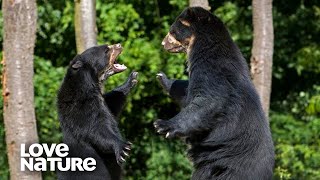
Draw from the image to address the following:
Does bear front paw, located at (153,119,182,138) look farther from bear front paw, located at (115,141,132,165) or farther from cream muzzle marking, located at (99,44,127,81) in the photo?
cream muzzle marking, located at (99,44,127,81)

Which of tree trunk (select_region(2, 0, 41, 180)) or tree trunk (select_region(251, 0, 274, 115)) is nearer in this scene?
tree trunk (select_region(2, 0, 41, 180))

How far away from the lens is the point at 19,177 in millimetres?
8539

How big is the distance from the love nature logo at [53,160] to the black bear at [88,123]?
0.15 ft

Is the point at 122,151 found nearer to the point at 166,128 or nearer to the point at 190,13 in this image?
the point at 166,128

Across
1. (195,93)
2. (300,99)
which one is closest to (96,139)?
(195,93)

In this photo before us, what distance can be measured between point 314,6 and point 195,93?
10.8 m

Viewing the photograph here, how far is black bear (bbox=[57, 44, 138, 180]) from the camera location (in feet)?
22.7

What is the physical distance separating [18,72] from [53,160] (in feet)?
4.24

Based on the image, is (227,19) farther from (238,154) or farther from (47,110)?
(238,154)

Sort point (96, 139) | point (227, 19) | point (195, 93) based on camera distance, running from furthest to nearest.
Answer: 1. point (227, 19)
2. point (96, 139)
3. point (195, 93)

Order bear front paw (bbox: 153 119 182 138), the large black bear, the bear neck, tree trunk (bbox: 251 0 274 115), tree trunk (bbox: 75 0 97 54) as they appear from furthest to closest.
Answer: tree trunk (bbox: 75 0 97 54)
tree trunk (bbox: 251 0 274 115)
the bear neck
the large black bear
bear front paw (bbox: 153 119 182 138)

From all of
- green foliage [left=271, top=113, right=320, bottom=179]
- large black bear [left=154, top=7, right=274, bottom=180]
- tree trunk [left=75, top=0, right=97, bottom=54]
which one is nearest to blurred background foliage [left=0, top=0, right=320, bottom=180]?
green foliage [left=271, top=113, right=320, bottom=179]

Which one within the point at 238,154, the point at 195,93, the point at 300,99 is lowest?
the point at 300,99

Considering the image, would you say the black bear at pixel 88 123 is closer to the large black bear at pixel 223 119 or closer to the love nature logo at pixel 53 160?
the love nature logo at pixel 53 160
